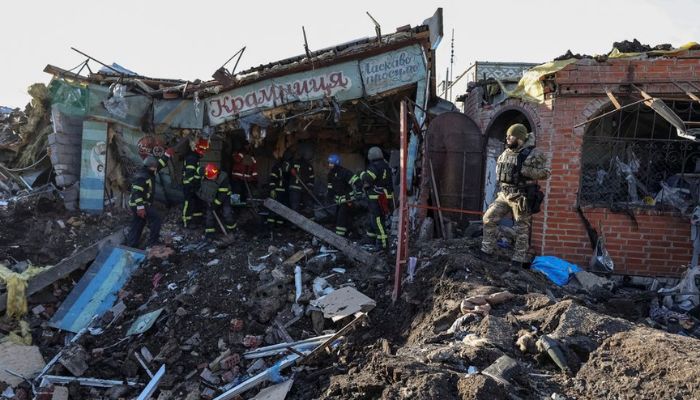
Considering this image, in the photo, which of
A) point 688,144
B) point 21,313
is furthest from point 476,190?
point 21,313

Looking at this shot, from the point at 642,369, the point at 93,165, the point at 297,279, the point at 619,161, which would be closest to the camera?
the point at 642,369

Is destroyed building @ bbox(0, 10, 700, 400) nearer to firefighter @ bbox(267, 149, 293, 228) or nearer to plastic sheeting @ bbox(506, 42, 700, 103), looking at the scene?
plastic sheeting @ bbox(506, 42, 700, 103)

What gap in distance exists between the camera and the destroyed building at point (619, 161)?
7125 millimetres

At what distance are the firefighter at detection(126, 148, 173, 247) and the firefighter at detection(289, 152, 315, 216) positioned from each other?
8.72ft

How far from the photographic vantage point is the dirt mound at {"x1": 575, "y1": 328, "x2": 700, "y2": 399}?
133 inches

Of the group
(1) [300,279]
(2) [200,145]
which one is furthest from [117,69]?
(1) [300,279]

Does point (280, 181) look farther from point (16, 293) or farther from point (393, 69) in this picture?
point (16, 293)

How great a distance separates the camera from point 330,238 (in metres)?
8.75

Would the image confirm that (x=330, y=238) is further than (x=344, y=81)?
No

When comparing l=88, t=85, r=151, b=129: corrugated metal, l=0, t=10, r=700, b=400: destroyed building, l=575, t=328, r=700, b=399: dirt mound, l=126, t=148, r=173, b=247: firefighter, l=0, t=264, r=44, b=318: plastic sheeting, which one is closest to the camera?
l=575, t=328, r=700, b=399: dirt mound

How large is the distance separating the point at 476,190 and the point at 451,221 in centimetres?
73

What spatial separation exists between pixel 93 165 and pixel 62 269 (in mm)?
3080

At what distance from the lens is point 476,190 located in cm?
927

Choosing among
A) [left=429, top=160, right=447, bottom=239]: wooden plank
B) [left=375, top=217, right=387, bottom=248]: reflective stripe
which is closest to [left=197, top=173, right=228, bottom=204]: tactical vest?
[left=375, top=217, right=387, bottom=248]: reflective stripe
